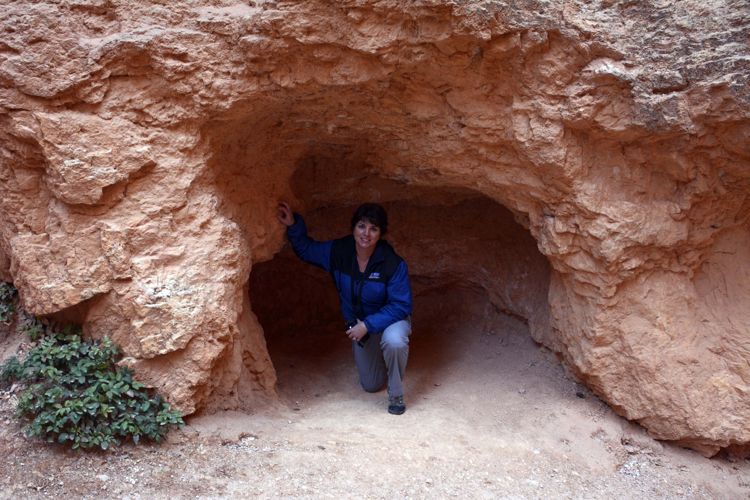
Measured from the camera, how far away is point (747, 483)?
3342 mm

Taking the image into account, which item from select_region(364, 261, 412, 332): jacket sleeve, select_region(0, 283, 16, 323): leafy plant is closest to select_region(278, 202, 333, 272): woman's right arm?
select_region(364, 261, 412, 332): jacket sleeve

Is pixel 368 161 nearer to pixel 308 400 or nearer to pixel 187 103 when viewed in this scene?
pixel 187 103

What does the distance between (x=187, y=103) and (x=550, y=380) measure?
2.86m

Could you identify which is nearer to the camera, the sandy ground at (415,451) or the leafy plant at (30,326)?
the sandy ground at (415,451)

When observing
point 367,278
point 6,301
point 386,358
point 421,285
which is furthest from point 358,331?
point 6,301

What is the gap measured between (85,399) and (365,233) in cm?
184

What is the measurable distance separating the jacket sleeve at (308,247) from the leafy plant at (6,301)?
64.7 inches

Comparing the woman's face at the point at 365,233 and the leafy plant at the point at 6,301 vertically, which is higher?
the woman's face at the point at 365,233

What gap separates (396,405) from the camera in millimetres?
3617

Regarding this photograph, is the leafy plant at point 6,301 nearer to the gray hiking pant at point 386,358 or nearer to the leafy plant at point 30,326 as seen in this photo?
the leafy plant at point 30,326

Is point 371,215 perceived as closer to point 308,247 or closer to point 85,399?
point 308,247

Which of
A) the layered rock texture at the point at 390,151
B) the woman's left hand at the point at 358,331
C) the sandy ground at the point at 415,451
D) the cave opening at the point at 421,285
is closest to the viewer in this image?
the sandy ground at the point at 415,451

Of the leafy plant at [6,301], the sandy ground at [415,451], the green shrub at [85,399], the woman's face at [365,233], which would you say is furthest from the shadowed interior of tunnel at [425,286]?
the leafy plant at [6,301]

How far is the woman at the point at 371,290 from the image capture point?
3689mm
